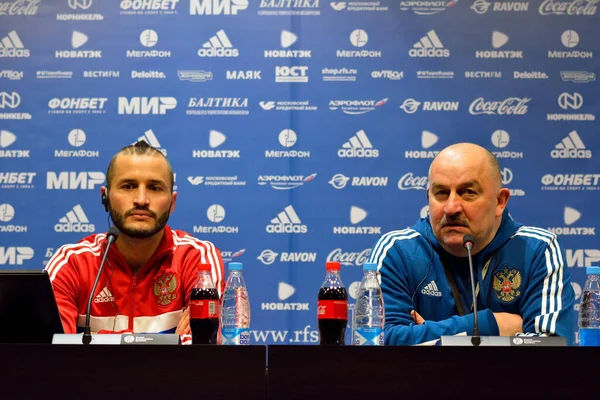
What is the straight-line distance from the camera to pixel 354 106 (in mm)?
4434

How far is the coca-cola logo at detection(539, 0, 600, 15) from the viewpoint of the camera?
4.51m

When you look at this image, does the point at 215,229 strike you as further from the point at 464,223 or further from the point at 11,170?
the point at 464,223

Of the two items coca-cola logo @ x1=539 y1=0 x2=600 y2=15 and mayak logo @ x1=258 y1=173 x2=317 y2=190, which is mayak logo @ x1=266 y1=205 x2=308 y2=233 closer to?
mayak logo @ x1=258 y1=173 x2=317 y2=190

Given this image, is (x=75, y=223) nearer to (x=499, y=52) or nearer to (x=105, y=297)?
(x=105, y=297)

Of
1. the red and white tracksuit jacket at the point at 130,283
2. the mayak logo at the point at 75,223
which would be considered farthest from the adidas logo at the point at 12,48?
the red and white tracksuit jacket at the point at 130,283

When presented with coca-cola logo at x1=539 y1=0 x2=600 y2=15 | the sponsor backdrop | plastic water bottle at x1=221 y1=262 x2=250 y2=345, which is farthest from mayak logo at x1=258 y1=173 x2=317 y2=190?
plastic water bottle at x1=221 y1=262 x2=250 y2=345

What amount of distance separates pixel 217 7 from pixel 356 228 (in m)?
1.54

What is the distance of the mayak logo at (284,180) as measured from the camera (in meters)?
4.39

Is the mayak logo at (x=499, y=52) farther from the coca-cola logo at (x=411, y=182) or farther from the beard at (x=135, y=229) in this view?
the beard at (x=135, y=229)

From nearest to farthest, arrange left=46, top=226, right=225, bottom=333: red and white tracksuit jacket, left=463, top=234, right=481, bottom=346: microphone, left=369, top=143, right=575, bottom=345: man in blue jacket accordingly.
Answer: left=463, top=234, right=481, bottom=346: microphone < left=369, top=143, right=575, bottom=345: man in blue jacket < left=46, top=226, right=225, bottom=333: red and white tracksuit jacket

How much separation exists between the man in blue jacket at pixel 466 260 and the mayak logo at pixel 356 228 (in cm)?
152

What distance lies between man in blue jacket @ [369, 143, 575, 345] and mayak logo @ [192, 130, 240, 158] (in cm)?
178

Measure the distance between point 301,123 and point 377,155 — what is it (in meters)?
0.48
